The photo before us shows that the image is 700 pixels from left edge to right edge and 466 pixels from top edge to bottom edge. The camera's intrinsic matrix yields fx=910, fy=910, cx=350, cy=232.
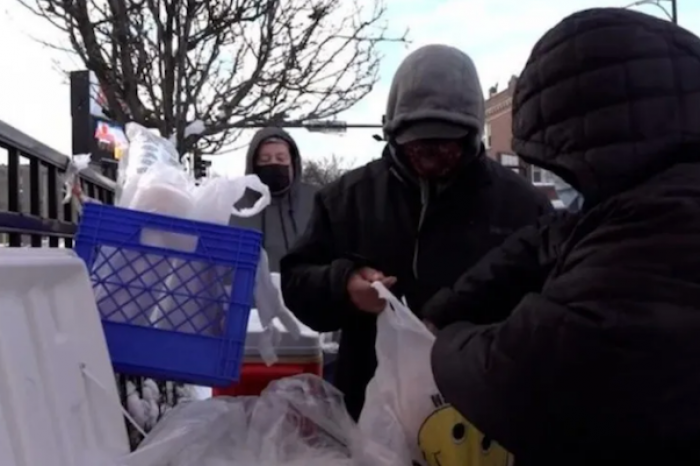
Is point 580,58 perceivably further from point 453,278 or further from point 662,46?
point 453,278

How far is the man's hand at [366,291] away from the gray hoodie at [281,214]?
7.15ft

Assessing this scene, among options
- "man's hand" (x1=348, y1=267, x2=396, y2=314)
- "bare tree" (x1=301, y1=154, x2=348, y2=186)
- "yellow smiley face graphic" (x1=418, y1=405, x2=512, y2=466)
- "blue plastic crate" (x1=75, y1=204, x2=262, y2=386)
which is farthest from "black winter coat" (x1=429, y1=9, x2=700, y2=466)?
"bare tree" (x1=301, y1=154, x2=348, y2=186)

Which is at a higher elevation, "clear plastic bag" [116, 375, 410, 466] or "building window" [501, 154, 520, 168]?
"building window" [501, 154, 520, 168]

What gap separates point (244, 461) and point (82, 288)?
0.46 m

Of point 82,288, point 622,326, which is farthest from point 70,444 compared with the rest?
point 622,326

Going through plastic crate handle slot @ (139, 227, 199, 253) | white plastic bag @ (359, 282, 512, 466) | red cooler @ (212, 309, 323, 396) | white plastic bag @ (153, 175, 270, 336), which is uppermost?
plastic crate handle slot @ (139, 227, 199, 253)

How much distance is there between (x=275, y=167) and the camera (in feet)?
14.4

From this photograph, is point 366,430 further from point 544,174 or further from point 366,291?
point 544,174

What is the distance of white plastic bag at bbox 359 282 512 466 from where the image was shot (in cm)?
171

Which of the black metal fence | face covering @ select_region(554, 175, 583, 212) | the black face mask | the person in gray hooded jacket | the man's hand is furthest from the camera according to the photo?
the black face mask

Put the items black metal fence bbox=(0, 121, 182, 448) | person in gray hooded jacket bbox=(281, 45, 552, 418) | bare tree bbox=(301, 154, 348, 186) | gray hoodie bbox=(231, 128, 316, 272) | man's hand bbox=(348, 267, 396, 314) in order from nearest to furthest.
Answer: man's hand bbox=(348, 267, 396, 314), person in gray hooded jacket bbox=(281, 45, 552, 418), black metal fence bbox=(0, 121, 182, 448), gray hoodie bbox=(231, 128, 316, 272), bare tree bbox=(301, 154, 348, 186)

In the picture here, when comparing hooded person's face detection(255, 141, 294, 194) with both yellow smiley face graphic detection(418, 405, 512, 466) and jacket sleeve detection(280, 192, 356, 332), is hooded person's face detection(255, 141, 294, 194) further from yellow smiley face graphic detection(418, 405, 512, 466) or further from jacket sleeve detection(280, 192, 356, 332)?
yellow smiley face graphic detection(418, 405, 512, 466)

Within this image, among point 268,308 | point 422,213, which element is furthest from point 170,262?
point 422,213

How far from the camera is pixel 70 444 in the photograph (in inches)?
59.7
